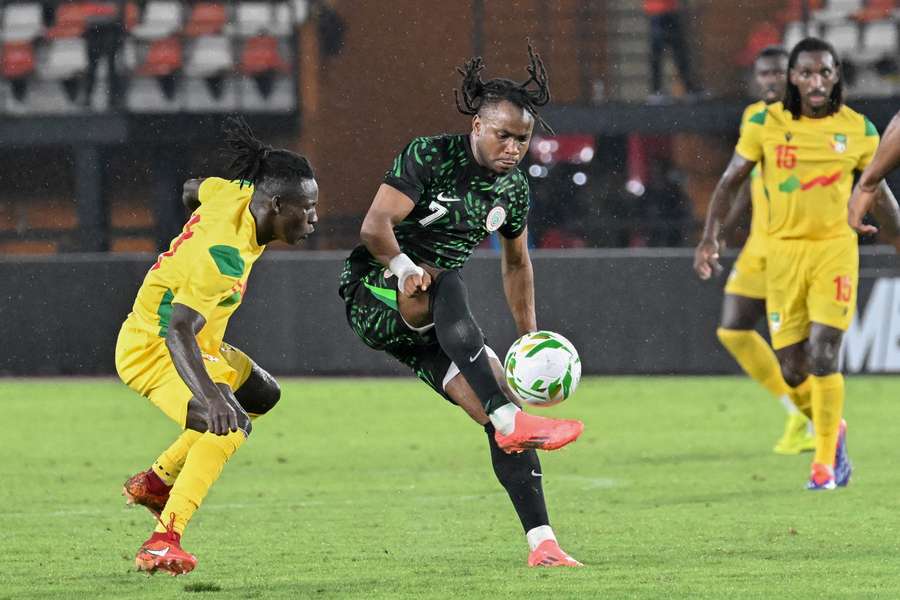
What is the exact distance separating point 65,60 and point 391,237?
16239mm

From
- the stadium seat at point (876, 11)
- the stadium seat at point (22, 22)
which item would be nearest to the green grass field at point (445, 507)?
the stadium seat at point (876, 11)

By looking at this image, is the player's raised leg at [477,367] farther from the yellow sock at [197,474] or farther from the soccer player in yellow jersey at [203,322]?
the yellow sock at [197,474]

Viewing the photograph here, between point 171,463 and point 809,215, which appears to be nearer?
point 171,463

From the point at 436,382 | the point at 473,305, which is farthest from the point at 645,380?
the point at 436,382

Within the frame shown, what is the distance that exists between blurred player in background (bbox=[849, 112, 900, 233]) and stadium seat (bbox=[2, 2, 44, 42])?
1732cm

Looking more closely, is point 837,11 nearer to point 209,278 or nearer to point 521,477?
point 521,477

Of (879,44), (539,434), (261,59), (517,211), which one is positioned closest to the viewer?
(539,434)

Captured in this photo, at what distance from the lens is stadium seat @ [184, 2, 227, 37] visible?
2202 centimetres

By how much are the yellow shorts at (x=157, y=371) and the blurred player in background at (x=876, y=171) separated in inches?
94.4

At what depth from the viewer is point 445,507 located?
809 centimetres

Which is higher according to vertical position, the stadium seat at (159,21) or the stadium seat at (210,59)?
the stadium seat at (159,21)

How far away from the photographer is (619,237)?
1956 cm

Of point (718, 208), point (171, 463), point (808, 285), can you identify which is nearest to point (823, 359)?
point (808, 285)

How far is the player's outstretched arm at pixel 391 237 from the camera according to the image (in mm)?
5977
